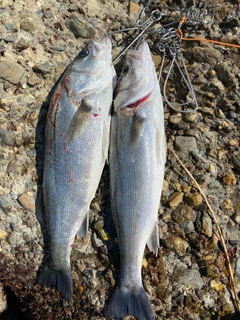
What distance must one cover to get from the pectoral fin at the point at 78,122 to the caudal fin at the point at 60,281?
121 cm

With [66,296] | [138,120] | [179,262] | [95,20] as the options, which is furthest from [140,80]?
[66,296]

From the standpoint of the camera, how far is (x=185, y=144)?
363 centimetres

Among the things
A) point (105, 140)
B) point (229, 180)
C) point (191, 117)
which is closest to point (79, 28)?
point (105, 140)

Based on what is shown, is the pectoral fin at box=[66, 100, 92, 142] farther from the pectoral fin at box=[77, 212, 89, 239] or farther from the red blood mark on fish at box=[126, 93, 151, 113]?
the pectoral fin at box=[77, 212, 89, 239]

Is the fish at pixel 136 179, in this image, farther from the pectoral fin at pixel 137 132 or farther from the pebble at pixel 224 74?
the pebble at pixel 224 74

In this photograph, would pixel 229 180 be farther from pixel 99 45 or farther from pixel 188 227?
pixel 99 45

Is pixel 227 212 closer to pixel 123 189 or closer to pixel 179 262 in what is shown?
pixel 179 262

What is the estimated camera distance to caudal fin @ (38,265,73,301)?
10.8ft

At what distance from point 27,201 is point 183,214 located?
152 cm

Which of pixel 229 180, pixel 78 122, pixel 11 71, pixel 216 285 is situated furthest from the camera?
pixel 11 71

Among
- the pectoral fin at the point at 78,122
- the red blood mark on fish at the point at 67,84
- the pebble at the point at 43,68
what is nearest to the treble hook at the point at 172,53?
the pectoral fin at the point at 78,122

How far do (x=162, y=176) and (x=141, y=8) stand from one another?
6.65 feet

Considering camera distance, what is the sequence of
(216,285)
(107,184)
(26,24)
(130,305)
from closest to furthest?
(130,305) < (216,285) < (107,184) < (26,24)

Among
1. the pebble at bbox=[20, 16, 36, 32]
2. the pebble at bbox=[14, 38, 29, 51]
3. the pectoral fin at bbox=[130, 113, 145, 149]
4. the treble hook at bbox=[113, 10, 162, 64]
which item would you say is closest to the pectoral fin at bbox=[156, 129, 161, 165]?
the pectoral fin at bbox=[130, 113, 145, 149]
